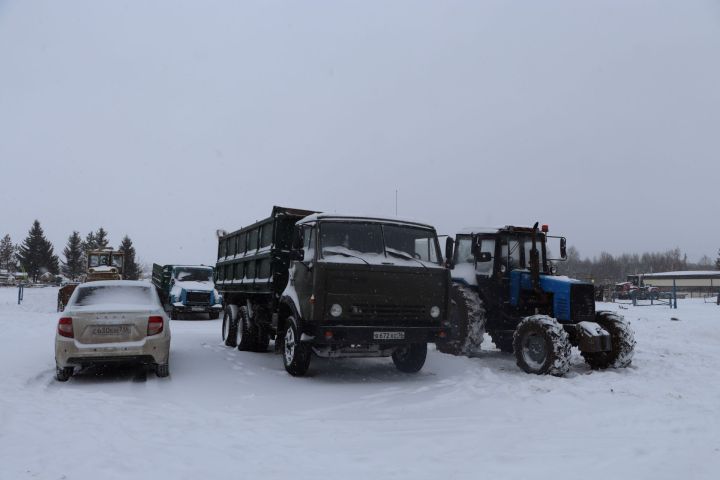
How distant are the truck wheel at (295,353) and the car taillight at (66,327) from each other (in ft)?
10.7

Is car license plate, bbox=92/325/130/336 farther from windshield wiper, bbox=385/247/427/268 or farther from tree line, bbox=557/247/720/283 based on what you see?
tree line, bbox=557/247/720/283

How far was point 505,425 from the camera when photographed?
6059mm

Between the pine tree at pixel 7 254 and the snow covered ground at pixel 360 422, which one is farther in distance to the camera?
the pine tree at pixel 7 254

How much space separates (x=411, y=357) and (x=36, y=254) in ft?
292

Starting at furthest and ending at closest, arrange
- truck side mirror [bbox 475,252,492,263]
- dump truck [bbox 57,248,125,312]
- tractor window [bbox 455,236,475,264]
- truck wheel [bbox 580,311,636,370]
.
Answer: dump truck [bbox 57,248,125,312] < tractor window [bbox 455,236,475,264] < truck side mirror [bbox 475,252,492,263] < truck wheel [bbox 580,311,636,370]

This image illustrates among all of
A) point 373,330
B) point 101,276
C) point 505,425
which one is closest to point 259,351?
point 373,330

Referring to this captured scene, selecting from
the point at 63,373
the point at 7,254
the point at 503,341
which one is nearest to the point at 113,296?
the point at 63,373

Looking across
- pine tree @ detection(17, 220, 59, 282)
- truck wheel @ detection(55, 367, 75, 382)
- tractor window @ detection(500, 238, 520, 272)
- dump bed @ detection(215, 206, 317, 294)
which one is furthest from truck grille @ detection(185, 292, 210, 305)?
pine tree @ detection(17, 220, 59, 282)

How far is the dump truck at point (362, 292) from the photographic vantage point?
8273mm

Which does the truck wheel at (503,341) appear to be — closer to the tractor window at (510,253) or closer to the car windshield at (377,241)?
the tractor window at (510,253)

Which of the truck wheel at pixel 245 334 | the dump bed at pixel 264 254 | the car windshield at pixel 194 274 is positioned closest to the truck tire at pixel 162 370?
the dump bed at pixel 264 254

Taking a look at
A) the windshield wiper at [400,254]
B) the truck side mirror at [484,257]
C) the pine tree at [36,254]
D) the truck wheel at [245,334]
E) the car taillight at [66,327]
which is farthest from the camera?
the pine tree at [36,254]

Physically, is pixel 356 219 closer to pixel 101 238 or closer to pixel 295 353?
pixel 295 353

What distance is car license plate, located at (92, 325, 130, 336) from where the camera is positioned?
820 cm
